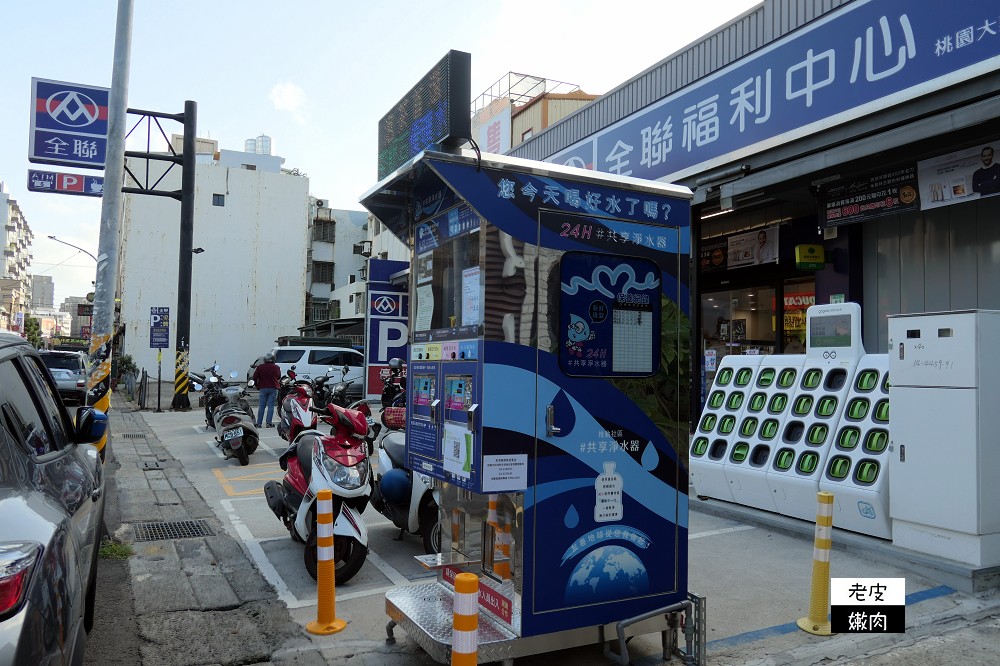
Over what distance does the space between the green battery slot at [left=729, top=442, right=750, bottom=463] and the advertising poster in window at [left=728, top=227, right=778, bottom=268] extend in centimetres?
486

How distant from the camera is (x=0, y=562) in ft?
6.29

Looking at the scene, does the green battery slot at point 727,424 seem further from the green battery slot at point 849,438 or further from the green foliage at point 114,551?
the green foliage at point 114,551

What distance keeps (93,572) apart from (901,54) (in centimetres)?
823

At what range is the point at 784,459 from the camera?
6.63 metres

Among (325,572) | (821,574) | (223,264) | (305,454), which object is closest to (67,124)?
(305,454)

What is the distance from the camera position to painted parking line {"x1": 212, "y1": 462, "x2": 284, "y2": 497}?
877 cm

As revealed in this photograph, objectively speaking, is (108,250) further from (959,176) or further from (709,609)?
(959,176)

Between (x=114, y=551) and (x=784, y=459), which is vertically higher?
(x=784, y=459)

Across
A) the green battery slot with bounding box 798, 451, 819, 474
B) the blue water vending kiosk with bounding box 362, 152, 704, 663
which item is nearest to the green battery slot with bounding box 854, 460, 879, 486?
the green battery slot with bounding box 798, 451, 819, 474

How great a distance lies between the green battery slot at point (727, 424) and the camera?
736 cm

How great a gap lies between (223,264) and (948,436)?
34970 mm

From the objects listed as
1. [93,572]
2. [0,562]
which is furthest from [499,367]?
[93,572]

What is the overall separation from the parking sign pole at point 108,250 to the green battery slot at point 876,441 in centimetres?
800

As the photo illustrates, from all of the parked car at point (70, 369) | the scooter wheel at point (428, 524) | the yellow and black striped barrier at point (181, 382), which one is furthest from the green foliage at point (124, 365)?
the scooter wheel at point (428, 524)
